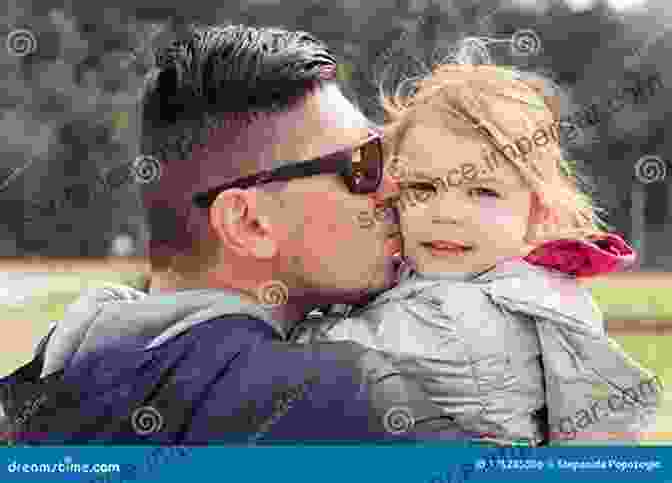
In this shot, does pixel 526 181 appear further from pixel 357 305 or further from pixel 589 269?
pixel 357 305

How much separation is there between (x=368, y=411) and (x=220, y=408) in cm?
41

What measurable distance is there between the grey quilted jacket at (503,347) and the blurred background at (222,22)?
26 cm

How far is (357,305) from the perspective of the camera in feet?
10.1

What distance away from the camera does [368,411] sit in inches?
117

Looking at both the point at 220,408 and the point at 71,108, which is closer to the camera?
the point at 220,408

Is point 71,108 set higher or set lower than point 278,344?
higher

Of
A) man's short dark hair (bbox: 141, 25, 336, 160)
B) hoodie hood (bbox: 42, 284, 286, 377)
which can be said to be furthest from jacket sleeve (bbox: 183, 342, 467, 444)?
man's short dark hair (bbox: 141, 25, 336, 160)

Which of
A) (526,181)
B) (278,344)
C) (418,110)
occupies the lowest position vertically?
(278,344)

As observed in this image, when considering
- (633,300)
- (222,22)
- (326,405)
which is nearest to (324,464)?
(326,405)

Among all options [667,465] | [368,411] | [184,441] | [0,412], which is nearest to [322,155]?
[368,411]

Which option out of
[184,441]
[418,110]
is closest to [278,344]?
[184,441]

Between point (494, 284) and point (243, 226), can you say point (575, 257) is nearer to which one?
point (494, 284)

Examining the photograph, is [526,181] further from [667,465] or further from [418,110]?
[667,465]

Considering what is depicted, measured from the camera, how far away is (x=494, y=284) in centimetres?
296
